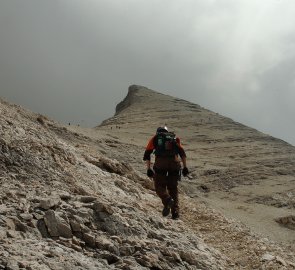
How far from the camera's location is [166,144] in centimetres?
1129

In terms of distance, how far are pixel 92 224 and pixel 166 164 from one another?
3.60 m

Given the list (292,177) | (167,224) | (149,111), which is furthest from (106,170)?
(149,111)

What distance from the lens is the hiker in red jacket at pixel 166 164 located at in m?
11.3

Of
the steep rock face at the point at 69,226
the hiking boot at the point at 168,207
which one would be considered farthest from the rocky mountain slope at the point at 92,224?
the hiking boot at the point at 168,207

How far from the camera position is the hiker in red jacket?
11266mm

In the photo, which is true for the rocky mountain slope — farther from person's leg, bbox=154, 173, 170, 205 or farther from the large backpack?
the large backpack

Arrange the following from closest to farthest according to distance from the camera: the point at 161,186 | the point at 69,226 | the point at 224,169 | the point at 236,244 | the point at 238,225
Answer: the point at 69,226, the point at 236,244, the point at 161,186, the point at 238,225, the point at 224,169

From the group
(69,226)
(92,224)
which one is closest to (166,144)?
(92,224)

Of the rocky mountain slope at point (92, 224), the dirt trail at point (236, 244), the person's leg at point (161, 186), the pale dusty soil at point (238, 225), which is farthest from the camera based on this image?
the person's leg at point (161, 186)

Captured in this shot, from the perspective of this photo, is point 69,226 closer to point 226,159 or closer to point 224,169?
point 224,169

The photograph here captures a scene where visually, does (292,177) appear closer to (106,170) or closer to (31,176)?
(106,170)

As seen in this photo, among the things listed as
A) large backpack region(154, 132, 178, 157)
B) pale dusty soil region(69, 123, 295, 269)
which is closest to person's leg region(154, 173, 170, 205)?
large backpack region(154, 132, 178, 157)

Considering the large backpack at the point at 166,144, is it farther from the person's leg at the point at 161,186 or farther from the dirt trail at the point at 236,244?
the dirt trail at the point at 236,244

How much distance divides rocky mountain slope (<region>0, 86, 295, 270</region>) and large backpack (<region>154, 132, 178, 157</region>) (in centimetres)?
138
